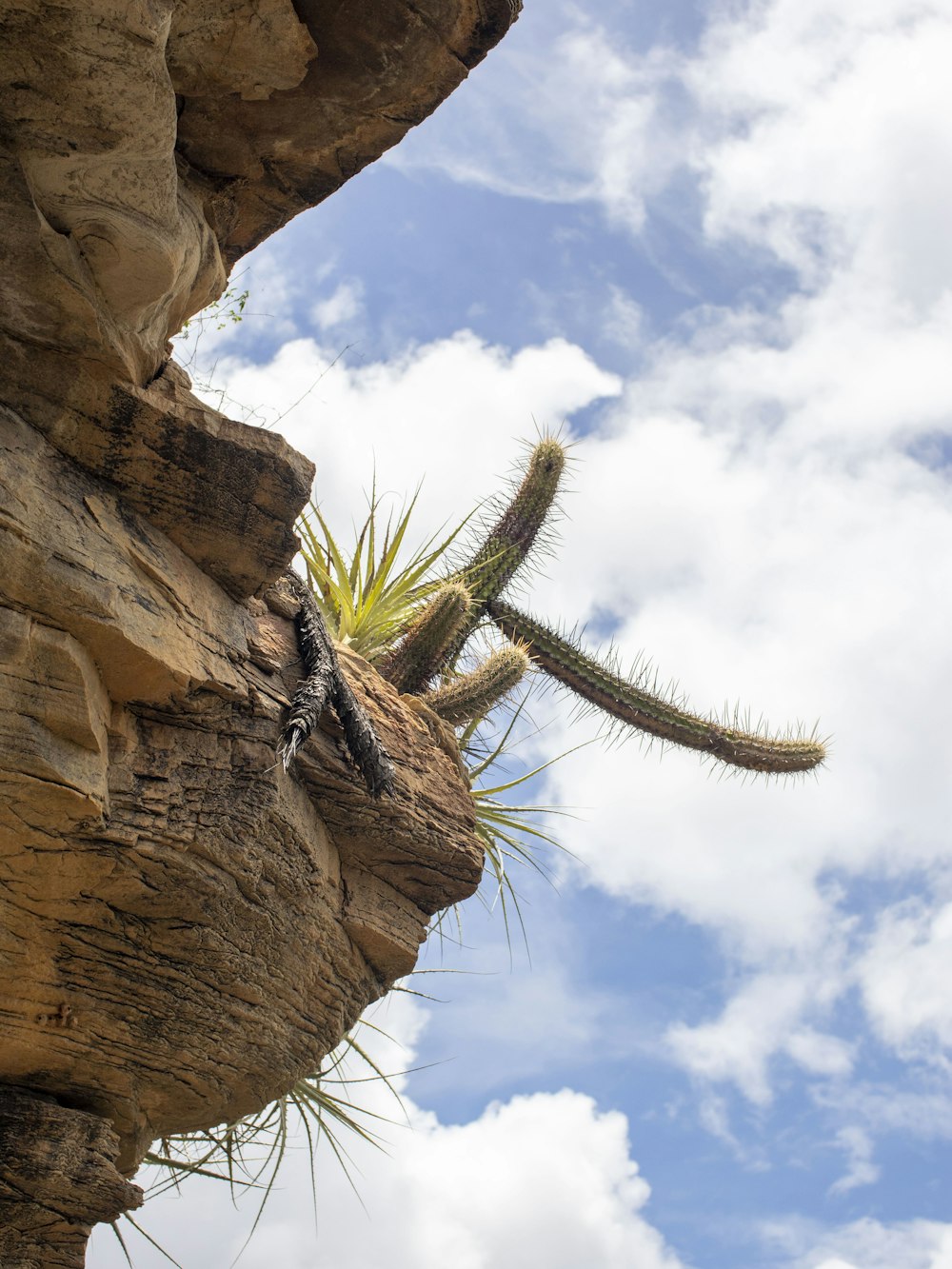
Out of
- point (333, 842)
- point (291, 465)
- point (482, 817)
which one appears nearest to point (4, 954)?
point (333, 842)

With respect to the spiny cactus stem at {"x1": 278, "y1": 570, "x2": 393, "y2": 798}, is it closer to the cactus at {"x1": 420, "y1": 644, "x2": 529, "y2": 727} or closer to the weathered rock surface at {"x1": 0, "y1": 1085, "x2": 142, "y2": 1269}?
the weathered rock surface at {"x1": 0, "y1": 1085, "x2": 142, "y2": 1269}

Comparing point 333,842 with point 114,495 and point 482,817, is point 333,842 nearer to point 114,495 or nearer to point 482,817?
point 114,495

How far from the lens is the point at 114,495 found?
407 cm

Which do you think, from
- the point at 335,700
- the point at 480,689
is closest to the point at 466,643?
the point at 480,689

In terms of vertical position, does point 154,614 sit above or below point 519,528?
below

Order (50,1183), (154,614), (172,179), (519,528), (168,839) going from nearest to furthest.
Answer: (172,179) → (154,614) → (168,839) → (50,1183) → (519,528)

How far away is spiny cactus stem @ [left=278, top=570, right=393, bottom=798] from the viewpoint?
4570 millimetres

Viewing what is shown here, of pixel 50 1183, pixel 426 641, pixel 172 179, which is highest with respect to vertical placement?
pixel 426 641

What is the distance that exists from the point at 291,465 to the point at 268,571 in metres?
0.41

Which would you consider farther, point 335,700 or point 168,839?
point 335,700

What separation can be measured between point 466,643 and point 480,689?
0.63m

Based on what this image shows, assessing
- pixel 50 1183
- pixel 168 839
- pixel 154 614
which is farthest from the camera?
pixel 50 1183

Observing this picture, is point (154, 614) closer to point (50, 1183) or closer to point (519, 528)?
point (50, 1183)

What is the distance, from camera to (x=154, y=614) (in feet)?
12.9
